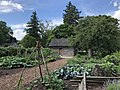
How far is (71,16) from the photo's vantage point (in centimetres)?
7769

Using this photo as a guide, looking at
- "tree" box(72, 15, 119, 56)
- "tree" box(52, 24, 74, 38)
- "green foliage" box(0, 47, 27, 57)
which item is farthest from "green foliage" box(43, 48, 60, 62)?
"tree" box(52, 24, 74, 38)

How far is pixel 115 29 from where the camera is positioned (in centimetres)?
2845

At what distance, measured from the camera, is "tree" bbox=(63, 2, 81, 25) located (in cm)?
7725

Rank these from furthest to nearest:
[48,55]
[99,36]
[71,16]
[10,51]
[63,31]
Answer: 1. [71,16]
2. [63,31]
3. [48,55]
4. [10,51]
5. [99,36]

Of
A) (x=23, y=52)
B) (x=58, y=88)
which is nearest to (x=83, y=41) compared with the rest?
(x=23, y=52)

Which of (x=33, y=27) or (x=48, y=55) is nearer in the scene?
(x=48, y=55)

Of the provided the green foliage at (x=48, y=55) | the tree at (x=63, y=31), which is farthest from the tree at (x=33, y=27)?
the green foliage at (x=48, y=55)

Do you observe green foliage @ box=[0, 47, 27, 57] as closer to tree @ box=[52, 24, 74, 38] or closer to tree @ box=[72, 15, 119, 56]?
tree @ box=[72, 15, 119, 56]

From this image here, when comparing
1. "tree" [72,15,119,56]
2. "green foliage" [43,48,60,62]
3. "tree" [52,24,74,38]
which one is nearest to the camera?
"tree" [72,15,119,56]

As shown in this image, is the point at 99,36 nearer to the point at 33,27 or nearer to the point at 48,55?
the point at 48,55

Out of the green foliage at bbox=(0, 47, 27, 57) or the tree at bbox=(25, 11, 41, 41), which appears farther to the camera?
the tree at bbox=(25, 11, 41, 41)

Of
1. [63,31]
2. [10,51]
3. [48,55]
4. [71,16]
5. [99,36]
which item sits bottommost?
[48,55]

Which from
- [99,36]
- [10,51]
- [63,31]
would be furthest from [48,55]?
[63,31]

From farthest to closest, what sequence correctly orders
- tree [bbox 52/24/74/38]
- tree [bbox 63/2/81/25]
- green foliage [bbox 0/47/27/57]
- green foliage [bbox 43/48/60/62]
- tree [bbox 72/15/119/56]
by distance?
tree [bbox 63/2/81/25]
tree [bbox 52/24/74/38]
green foliage [bbox 43/48/60/62]
green foliage [bbox 0/47/27/57]
tree [bbox 72/15/119/56]
